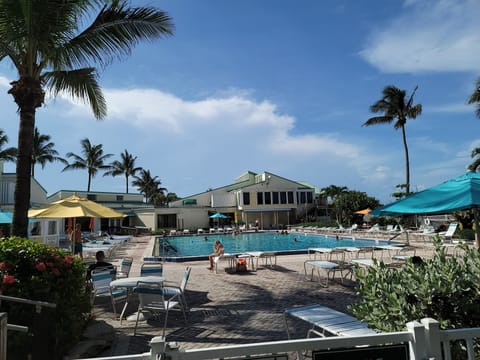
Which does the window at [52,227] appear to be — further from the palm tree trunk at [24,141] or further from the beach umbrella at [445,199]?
the beach umbrella at [445,199]

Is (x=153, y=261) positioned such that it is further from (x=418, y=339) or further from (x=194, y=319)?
(x=418, y=339)

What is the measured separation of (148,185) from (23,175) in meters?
57.3

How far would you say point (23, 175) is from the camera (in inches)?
234

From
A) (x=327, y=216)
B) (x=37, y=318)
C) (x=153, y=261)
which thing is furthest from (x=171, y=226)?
(x=37, y=318)

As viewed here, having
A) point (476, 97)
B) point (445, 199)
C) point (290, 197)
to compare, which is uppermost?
point (476, 97)

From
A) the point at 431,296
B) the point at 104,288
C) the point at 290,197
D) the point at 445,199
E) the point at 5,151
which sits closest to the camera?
the point at 431,296

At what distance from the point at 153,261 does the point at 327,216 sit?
112ft

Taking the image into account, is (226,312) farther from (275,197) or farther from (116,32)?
(275,197)

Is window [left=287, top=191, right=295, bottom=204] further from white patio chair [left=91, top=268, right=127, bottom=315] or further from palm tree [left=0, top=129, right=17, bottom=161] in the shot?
white patio chair [left=91, top=268, right=127, bottom=315]

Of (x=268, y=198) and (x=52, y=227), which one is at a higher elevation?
(x=268, y=198)

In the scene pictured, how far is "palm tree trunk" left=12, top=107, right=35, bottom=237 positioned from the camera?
5906 millimetres

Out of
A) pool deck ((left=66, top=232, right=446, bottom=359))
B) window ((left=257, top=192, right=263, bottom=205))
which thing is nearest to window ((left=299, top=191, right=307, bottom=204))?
window ((left=257, top=192, right=263, bottom=205))

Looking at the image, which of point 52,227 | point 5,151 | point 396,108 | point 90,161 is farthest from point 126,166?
point 396,108

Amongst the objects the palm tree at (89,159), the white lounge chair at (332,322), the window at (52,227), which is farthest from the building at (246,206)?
the white lounge chair at (332,322)
